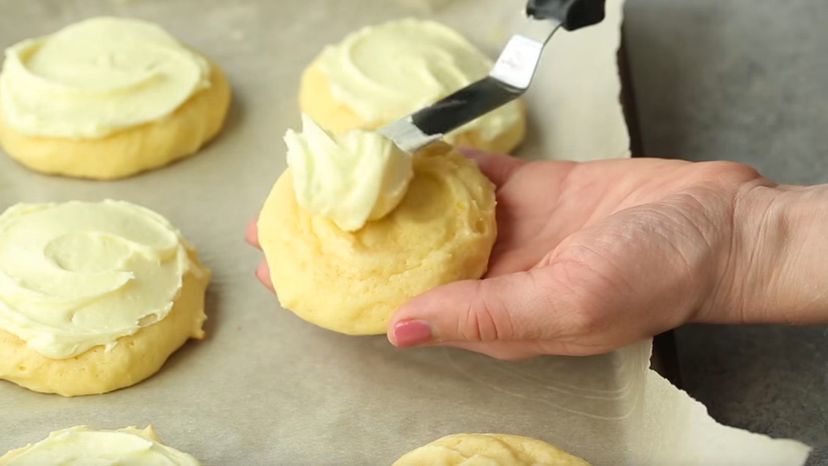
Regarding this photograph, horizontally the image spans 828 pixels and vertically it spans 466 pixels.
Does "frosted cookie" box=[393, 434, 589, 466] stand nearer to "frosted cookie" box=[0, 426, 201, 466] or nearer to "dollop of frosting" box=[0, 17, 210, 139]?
"frosted cookie" box=[0, 426, 201, 466]

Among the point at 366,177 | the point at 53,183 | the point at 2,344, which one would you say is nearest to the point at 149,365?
the point at 2,344

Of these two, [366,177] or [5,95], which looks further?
[5,95]

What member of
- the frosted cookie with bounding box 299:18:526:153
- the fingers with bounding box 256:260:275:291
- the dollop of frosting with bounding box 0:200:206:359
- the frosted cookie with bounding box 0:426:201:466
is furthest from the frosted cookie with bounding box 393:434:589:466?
the frosted cookie with bounding box 299:18:526:153

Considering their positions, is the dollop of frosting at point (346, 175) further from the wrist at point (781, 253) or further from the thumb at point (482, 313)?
the wrist at point (781, 253)

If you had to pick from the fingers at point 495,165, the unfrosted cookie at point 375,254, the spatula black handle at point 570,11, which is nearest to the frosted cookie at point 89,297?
the unfrosted cookie at point 375,254

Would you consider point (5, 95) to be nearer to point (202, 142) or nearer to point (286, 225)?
point (202, 142)

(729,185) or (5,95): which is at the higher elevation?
(729,185)
